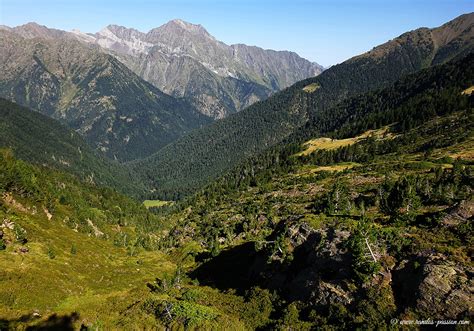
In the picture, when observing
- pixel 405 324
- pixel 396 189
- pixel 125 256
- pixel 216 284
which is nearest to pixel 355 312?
pixel 405 324

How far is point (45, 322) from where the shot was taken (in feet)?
241

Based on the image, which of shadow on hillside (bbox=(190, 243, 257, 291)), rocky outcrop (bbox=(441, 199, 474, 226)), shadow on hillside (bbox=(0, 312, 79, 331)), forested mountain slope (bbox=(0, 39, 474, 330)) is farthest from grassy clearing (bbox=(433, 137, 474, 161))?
shadow on hillside (bbox=(0, 312, 79, 331))

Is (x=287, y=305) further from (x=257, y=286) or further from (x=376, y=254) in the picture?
(x=376, y=254)

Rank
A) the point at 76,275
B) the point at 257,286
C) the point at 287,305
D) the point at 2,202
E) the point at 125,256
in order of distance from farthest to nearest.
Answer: the point at 125,256 < the point at 2,202 < the point at 76,275 < the point at 257,286 < the point at 287,305

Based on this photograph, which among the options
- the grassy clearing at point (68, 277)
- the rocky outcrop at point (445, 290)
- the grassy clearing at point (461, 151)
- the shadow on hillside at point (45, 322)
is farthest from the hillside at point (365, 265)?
the grassy clearing at point (461, 151)

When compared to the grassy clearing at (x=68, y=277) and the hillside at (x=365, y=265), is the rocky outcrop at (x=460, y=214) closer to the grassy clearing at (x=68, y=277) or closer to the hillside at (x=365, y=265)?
the hillside at (x=365, y=265)

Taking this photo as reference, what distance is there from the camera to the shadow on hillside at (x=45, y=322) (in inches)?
2667

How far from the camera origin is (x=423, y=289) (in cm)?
5900

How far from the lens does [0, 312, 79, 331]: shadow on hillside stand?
6775 centimetres

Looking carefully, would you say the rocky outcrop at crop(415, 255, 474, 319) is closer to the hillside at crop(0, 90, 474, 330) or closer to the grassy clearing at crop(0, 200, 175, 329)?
the hillside at crop(0, 90, 474, 330)

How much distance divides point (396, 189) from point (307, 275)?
151 ft

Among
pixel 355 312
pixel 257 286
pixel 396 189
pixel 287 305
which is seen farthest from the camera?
pixel 396 189

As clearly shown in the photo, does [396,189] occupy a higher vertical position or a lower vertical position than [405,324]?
higher

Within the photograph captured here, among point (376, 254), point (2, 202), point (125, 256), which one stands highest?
point (2, 202)
